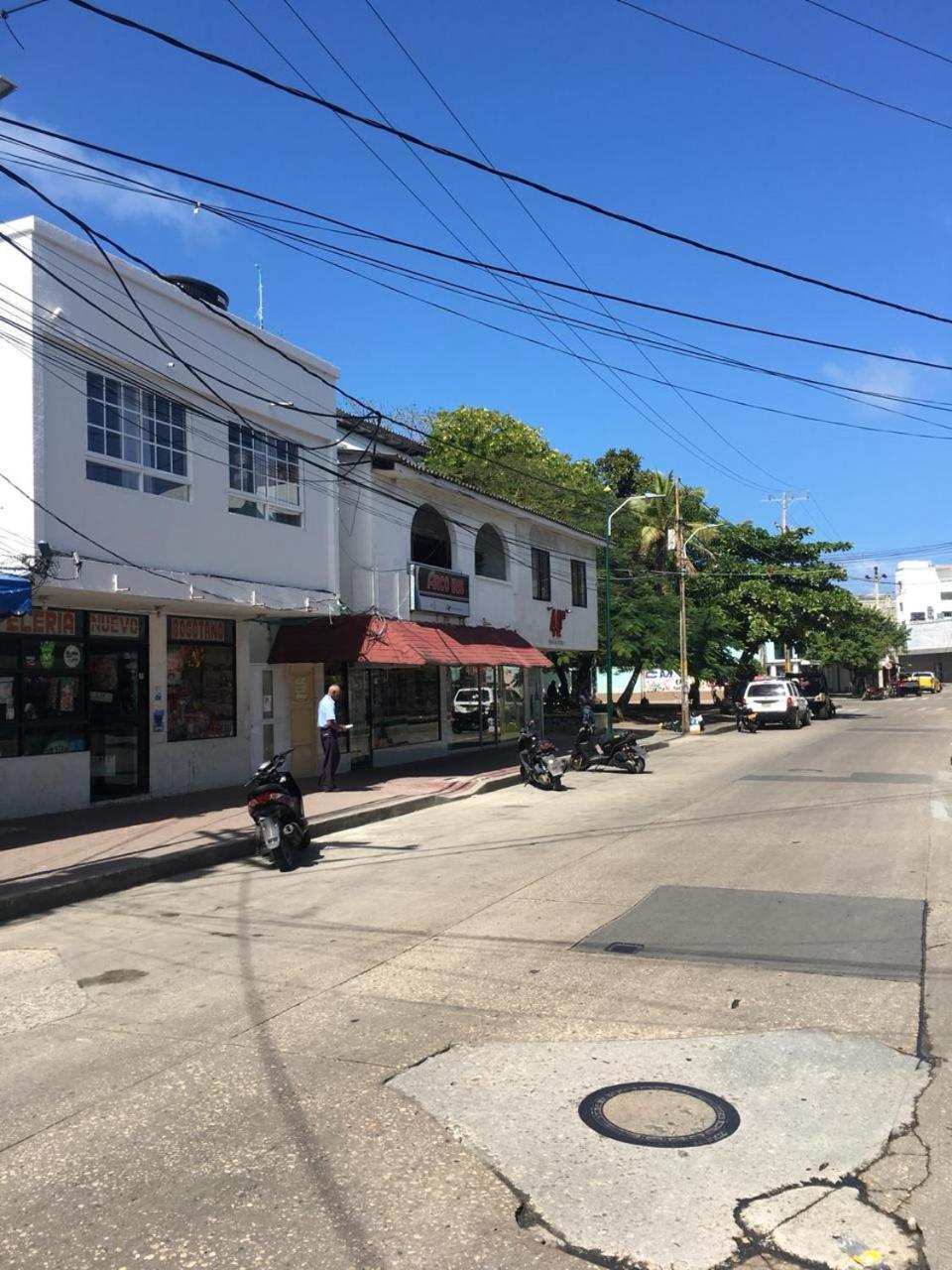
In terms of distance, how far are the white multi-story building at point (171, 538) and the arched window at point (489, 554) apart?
14.5 ft

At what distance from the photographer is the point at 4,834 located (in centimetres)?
1176

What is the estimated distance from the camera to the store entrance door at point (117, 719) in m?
14.2

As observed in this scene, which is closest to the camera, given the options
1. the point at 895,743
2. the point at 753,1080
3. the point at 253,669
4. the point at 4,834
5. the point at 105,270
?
the point at 753,1080

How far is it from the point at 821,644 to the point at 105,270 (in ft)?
127

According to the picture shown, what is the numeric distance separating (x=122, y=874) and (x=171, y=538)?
19.0 feet

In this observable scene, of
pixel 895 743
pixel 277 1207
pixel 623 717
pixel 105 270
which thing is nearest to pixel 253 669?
pixel 105 270

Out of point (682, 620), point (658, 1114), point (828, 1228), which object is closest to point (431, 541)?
point (682, 620)

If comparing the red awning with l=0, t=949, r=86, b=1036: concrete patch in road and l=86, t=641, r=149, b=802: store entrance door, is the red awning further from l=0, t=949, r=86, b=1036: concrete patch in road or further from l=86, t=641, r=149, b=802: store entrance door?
l=0, t=949, r=86, b=1036: concrete patch in road

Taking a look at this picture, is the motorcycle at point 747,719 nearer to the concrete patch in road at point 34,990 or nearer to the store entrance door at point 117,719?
the store entrance door at point 117,719

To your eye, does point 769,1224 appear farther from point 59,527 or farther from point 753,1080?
point 59,527

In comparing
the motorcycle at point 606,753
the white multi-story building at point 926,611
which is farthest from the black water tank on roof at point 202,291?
the white multi-story building at point 926,611

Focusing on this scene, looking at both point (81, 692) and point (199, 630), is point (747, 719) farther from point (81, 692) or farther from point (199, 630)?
point (81, 692)

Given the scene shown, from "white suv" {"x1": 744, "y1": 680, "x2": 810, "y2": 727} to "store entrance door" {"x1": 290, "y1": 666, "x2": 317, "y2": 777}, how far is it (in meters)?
20.4

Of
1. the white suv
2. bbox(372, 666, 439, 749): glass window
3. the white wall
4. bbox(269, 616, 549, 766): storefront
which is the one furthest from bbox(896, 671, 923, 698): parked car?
bbox(372, 666, 439, 749): glass window
